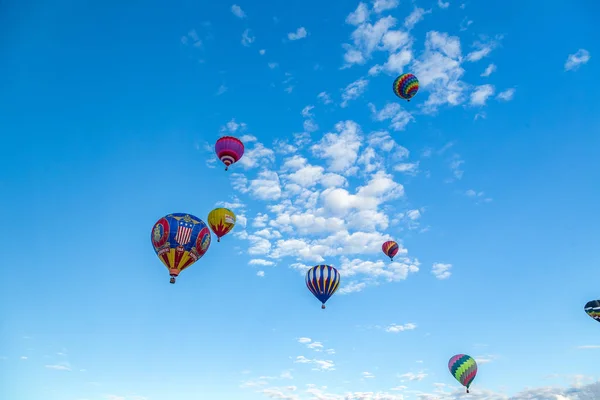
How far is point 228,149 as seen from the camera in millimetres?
40406

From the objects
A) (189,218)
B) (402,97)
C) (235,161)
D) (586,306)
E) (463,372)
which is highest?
(402,97)

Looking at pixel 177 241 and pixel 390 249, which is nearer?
pixel 177 241

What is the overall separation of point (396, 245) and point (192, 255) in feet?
95.0

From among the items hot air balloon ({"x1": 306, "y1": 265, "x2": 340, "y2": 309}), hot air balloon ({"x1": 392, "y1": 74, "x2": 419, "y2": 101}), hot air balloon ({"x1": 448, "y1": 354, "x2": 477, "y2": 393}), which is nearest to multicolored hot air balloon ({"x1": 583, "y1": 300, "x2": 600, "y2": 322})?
hot air balloon ({"x1": 448, "y1": 354, "x2": 477, "y2": 393})

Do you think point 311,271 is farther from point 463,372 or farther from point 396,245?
point 463,372

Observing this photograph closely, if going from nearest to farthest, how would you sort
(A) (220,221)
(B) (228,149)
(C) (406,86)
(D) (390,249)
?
1. (B) (228,149)
2. (A) (220,221)
3. (C) (406,86)
4. (D) (390,249)

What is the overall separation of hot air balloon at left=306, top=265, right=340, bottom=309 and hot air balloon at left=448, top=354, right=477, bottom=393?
17026mm

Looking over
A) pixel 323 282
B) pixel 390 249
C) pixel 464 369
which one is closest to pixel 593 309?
pixel 464 369

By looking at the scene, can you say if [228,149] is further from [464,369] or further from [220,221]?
[464,369]

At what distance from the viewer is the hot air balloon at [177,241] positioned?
32.5 m

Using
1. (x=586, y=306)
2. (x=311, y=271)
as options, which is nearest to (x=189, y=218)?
(x=311, y=271)

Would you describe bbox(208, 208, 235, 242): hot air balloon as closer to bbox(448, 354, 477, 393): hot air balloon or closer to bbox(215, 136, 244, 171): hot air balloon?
bbox(215, 136, 244, 171): hot air balloon

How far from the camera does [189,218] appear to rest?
111 feet

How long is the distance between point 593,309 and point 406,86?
103ft
